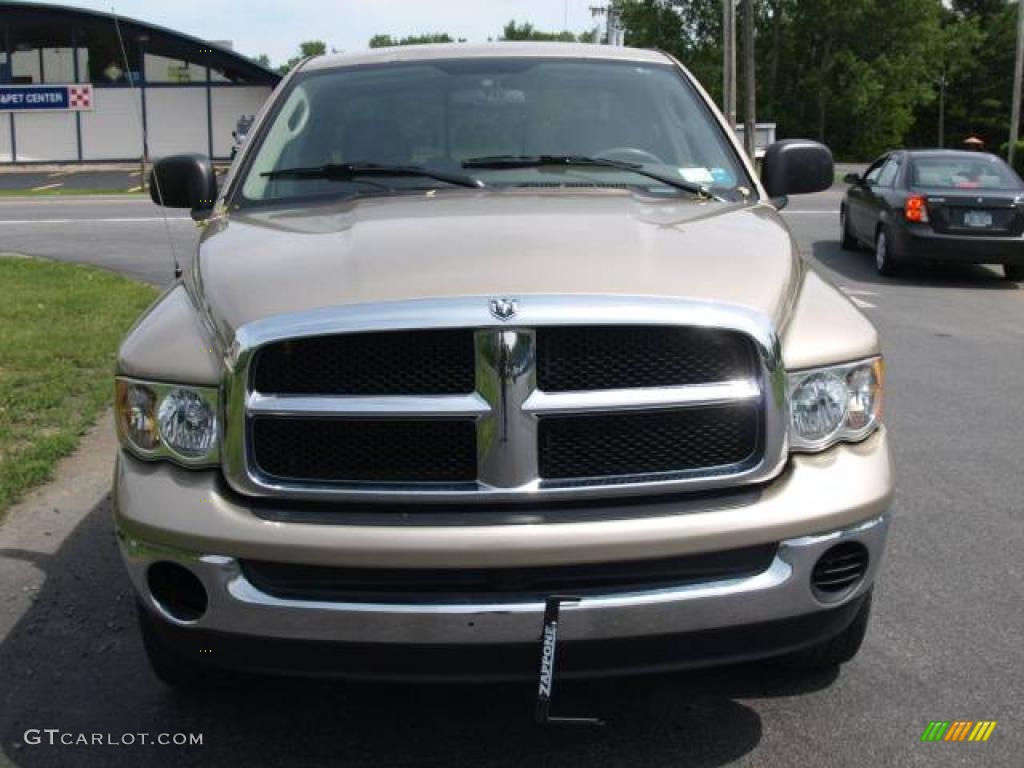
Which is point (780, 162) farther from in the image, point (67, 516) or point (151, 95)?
point (151, 95)

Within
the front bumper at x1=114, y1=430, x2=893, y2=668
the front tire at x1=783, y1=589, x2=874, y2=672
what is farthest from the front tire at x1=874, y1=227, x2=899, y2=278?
the front bumper at x1=114, y1=430, x2=893, y2=668

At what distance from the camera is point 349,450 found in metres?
2.78

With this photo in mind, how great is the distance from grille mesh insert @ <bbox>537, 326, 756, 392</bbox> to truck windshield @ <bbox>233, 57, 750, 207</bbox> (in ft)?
4.30

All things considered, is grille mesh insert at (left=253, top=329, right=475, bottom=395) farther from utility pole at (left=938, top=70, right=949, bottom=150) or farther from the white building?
utility pole at (left=938, top=70, right=949, bottom=150)

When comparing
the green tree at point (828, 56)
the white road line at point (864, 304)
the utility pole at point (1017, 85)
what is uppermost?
the green tree at point (828, 56)

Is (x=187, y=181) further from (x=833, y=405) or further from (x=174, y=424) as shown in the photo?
(x=833, y=405)

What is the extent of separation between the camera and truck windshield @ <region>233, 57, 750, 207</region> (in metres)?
4.04

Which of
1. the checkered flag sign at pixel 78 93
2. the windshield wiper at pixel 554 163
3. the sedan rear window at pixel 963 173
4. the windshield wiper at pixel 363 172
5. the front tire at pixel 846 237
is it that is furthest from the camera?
the checkered flag sign at pixel 78 93

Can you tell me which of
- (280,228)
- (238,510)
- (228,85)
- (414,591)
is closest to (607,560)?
(414,591)

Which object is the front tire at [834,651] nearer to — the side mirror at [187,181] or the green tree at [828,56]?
the side mirror at [187,181]

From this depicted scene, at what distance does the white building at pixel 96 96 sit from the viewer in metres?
50.5

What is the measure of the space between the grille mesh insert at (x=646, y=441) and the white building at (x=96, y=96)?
164 ft

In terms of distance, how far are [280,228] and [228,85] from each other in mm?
50467

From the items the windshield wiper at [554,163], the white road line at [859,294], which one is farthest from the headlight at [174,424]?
the white road line at [859,294]
